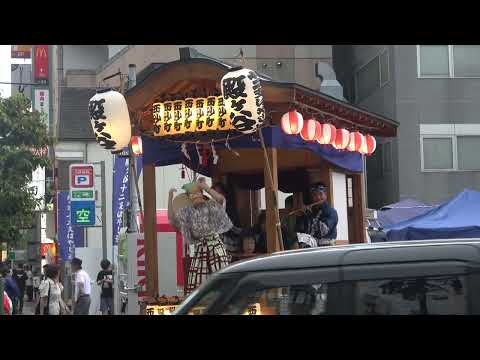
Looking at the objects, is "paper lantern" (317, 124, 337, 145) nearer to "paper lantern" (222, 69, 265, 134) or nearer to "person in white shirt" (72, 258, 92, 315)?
"paper lantern" (222, 69, 265, 134)

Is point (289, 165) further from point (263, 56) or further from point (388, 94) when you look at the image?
point (263, 56)

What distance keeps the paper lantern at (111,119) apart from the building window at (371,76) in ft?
53.6

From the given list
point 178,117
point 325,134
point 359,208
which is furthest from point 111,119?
point 359,208

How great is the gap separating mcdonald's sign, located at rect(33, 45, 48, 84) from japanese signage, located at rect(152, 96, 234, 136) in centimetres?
2886

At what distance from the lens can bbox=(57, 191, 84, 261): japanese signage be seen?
2261cm

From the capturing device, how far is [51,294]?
12.5 m

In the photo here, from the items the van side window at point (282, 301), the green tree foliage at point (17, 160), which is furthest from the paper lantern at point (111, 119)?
the green tree foliage at point (17, 160)

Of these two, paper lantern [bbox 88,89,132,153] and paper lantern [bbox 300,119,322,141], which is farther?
paper lantern [bbox 88,89,132,153]

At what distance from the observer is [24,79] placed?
52.0m

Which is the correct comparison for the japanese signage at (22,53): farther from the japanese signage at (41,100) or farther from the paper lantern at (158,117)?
the paper lantern at (158,117)

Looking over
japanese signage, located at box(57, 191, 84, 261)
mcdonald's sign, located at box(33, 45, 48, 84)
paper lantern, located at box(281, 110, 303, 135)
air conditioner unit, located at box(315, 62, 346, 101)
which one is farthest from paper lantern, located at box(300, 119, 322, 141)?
mcdonald's sign, located at box(33, 45, 48, 84)

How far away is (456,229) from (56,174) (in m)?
18.6

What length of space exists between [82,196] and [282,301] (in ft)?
56.9

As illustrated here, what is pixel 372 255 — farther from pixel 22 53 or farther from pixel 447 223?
pixel 22 53
